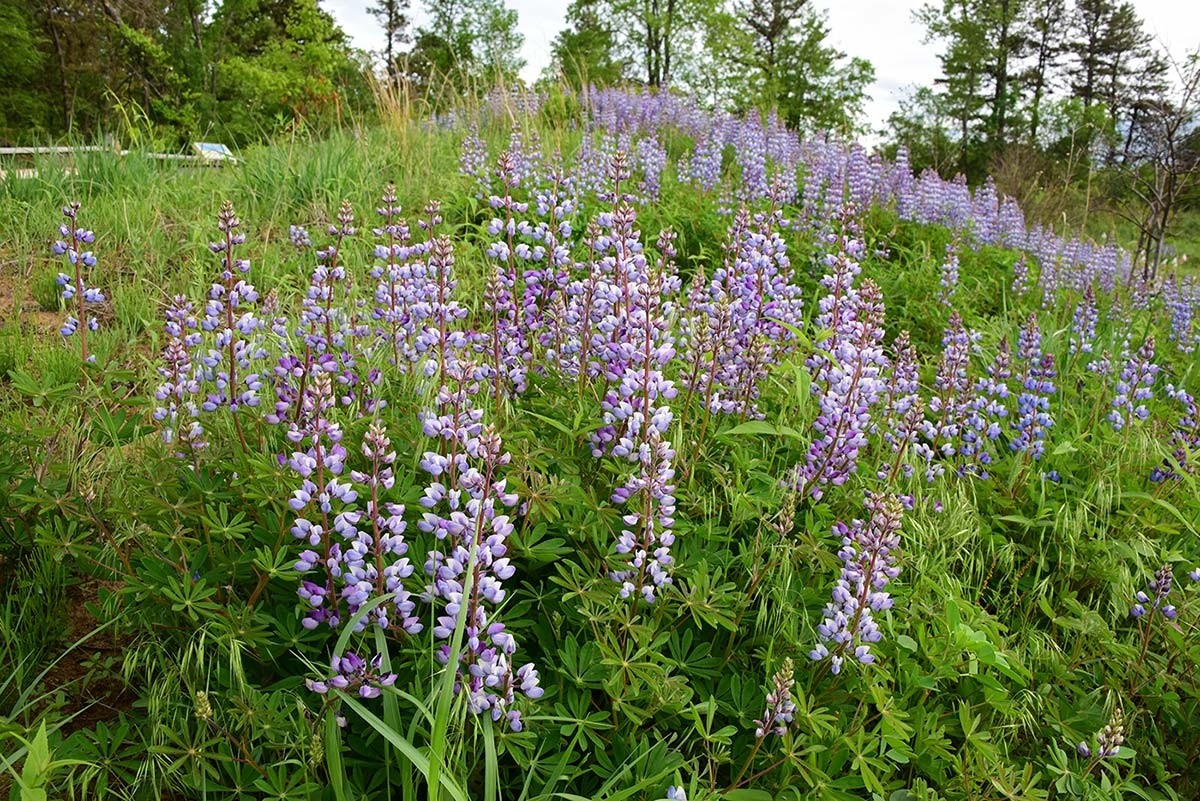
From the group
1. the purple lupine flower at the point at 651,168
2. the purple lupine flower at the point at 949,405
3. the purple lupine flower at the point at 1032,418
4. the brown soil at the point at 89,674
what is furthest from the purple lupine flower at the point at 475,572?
the purple lupine flower at the point at 651,168

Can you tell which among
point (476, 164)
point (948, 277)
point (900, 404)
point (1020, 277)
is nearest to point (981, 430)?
point (900, 404)

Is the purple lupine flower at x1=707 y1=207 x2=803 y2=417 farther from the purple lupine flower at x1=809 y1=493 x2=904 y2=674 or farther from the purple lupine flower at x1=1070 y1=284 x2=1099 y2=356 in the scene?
the purple lupine flower at x1=1070 y1=284 x2=1099 y2=356

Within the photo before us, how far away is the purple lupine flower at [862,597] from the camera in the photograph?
1835 millimetres

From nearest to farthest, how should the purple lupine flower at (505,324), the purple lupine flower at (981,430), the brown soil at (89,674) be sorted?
the brown soil at (89,674) → the purple lupine flower at (505,324) → the purple lupine flower at (981,430)

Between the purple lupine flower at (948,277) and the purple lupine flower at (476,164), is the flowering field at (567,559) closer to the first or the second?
the purple lupine flower at (948,277)

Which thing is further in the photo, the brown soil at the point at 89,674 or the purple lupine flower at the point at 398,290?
the purple lupine flower at the point at 398,290

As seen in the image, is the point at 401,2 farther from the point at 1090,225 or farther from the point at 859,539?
the point at 859,539

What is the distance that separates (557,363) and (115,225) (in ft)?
11.9

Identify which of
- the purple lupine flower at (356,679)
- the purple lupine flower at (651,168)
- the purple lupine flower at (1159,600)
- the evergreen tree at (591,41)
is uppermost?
the evergreen tree at (591,41)

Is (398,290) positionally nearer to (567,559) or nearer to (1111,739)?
(567,559)

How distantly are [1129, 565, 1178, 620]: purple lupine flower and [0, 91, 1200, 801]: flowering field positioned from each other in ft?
0.11

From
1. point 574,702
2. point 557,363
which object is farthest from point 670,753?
point 557,363

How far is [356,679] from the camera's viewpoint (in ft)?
5.51

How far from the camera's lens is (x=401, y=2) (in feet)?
154
